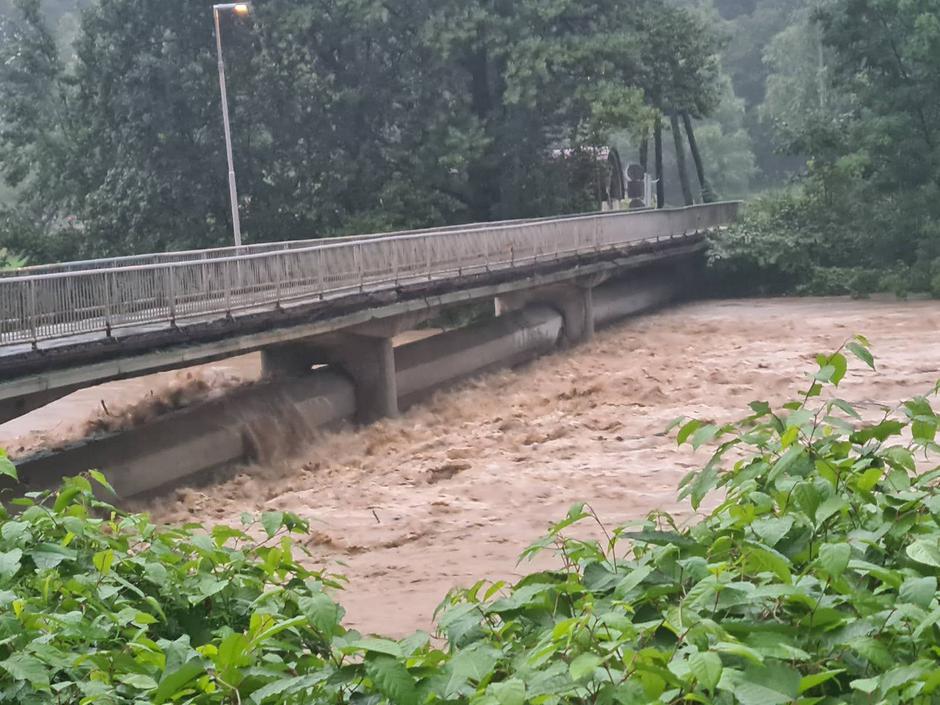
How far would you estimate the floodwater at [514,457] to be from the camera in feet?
47.4

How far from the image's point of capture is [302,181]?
44312mm

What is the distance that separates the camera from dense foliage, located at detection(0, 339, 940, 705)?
3.38 meters

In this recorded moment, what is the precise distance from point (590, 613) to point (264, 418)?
18.1 m

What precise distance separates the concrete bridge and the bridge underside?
26mm

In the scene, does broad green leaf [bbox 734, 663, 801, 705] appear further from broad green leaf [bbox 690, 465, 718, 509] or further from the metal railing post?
the metal railing post

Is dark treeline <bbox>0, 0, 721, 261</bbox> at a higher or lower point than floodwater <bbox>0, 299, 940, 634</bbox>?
higher

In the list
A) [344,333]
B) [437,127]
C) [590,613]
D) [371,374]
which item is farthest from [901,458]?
[437,127]

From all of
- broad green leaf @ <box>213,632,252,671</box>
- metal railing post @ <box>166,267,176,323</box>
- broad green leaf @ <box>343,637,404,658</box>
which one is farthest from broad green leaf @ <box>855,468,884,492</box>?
metal railing post @ <box>166,267,176,323</box>

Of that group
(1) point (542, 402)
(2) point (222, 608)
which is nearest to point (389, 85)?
(1) point (542, 402)

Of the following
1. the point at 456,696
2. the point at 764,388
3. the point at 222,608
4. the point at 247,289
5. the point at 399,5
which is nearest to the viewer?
the point at 456,696

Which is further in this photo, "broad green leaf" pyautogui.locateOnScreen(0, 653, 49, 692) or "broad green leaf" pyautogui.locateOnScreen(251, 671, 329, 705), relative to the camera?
"broad green leaf" pyautogui.locateOnScreen(0, 653, 49, 692)

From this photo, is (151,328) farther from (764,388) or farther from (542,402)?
(764,388)

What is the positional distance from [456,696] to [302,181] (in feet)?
137

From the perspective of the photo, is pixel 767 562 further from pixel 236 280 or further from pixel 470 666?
pixel 236 280
